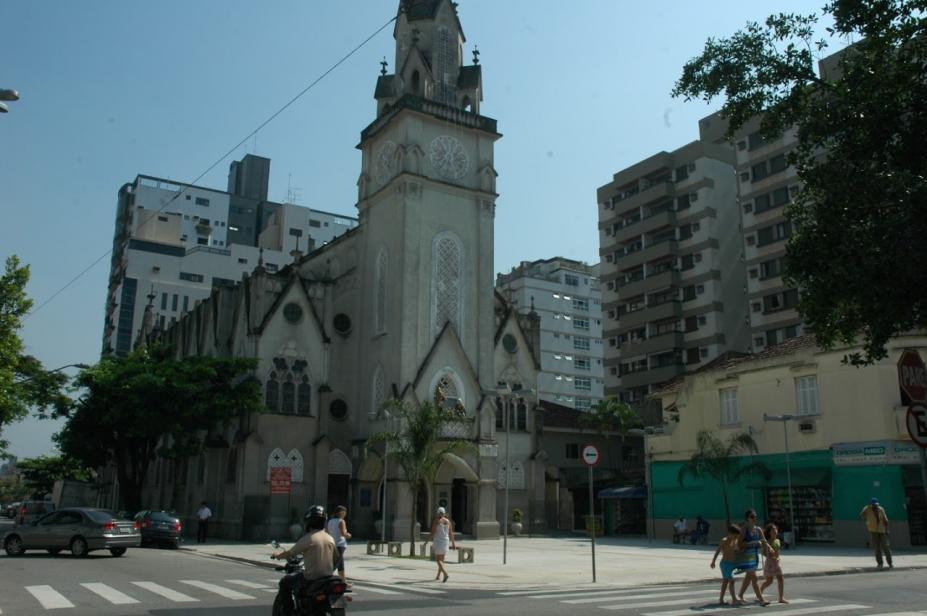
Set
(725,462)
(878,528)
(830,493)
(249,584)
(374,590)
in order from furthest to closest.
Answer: (725,462)
(830,493)
(878,528)
(249,584)
(374,590)

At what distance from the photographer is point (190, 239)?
104062mm

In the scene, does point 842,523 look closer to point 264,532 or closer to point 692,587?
point 692,587

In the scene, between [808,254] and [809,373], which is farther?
[809,373]

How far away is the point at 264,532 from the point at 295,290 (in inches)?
457

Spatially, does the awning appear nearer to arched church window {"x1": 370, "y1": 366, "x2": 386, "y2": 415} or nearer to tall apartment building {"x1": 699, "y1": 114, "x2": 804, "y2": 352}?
arched church window {"x1": 370, "y1": 366, "x2": 386, "y2": 415}

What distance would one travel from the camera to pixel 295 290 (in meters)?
41.1

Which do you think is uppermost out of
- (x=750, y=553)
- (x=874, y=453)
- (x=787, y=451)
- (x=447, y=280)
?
(x=447, y=280)

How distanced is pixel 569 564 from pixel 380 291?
20.8 meters

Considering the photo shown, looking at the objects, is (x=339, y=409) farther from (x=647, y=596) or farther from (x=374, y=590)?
(x=647, y=596)

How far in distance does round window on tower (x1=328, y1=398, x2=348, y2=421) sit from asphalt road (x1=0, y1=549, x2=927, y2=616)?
20.2 metres

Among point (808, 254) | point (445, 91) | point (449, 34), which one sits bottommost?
point (808, 254)

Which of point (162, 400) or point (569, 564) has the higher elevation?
point (162, 400)

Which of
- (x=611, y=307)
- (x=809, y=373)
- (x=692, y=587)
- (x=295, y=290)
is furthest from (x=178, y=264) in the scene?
(x=692, y=587)

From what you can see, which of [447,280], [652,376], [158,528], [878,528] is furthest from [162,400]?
[652,376]
